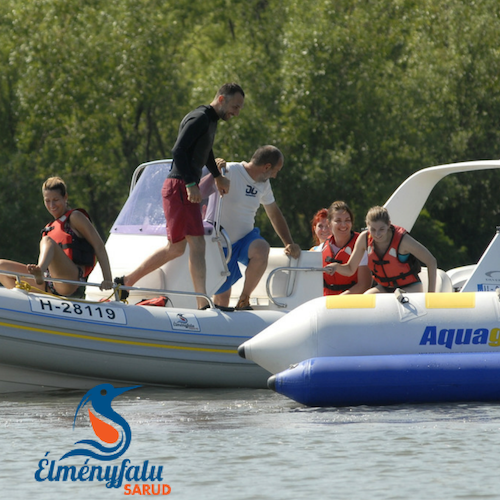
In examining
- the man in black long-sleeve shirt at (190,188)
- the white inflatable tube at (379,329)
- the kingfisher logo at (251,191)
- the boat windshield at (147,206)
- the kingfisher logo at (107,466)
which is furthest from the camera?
the boat windshield at (147,206)

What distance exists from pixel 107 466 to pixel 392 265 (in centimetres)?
275

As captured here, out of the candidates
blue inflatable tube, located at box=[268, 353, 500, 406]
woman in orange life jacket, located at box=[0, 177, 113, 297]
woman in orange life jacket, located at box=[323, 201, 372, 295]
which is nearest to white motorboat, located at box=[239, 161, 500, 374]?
blue inflatable tube, located at box=[268, 353, 500, 406]

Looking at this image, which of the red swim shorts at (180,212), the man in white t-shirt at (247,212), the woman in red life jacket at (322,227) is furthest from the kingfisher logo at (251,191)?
the woman in red life jacket at (322,227)

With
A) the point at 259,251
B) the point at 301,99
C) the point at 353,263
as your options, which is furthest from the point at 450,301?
the point at 301,99

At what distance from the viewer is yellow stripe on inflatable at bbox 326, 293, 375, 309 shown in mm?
5789

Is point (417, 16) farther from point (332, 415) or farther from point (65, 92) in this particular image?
point (332, 415)

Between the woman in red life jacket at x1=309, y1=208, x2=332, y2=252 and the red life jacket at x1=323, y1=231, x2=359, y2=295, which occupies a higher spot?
the woman in red life jacket at x1=309, y1=208, x2=332, y2=252

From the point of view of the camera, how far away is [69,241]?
643cm

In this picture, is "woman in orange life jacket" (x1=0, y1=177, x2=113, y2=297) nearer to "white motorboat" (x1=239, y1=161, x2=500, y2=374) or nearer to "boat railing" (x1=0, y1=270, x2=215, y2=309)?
"boat railing" (x1=0, y1=270, x2=215, y2=309)

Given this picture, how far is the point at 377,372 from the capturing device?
5.52 metres

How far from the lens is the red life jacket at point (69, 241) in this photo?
6.43 meters

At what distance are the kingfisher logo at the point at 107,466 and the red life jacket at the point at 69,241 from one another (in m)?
1.34

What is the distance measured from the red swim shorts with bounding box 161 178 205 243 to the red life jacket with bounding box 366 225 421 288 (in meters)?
1.14

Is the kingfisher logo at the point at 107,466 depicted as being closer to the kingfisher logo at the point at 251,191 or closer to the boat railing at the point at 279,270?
the boat railing at the point at 279,270
